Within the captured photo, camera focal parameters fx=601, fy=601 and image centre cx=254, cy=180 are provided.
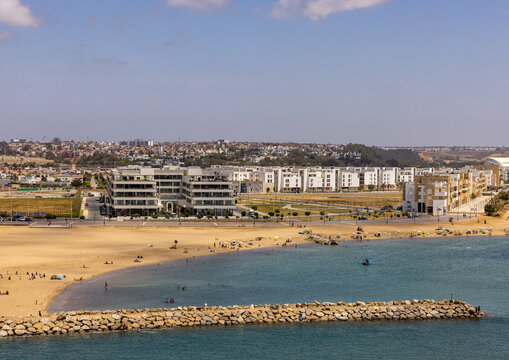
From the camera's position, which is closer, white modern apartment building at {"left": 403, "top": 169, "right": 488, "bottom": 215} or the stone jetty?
the stone jetty

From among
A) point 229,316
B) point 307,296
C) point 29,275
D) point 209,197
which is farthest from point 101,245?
point 209,197

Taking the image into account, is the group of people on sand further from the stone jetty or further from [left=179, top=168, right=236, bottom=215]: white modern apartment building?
[left=179, top=168, right=236, bottom=215]: white modern apartment building

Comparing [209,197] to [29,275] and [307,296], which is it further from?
[307,296]

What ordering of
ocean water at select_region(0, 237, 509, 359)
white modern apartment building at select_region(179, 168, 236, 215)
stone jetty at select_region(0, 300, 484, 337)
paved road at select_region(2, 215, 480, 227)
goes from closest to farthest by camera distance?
ocean water at select_region(0, 237, 509, 359) → stone jetty at select_region(0, 300, 484, 337) → paved road at select_region(2, 215, 480, 227) → white modern apartment building at select_region(179, 168, 236, 215)

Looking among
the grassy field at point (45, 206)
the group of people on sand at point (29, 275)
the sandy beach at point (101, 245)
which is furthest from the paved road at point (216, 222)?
the group of people on sand at point (29, 275)

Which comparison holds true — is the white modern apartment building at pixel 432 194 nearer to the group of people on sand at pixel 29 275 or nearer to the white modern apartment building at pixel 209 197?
the white modern apartment building at pixel 209 197

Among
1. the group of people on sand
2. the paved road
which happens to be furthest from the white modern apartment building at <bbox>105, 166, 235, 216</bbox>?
the group of people on sand

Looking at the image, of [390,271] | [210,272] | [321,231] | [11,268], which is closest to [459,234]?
[321,231]
